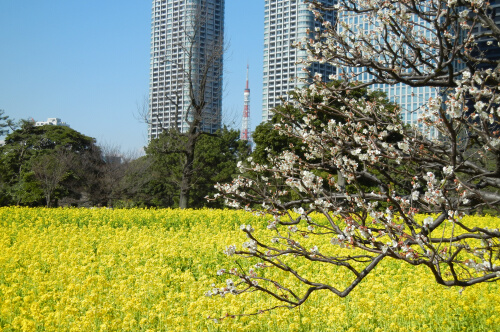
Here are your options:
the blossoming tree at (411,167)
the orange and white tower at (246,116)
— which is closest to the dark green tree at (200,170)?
the blossoming tree at (411,167)

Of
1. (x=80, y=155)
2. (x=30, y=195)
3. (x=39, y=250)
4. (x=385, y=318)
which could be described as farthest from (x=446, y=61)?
(x=80, y=155)

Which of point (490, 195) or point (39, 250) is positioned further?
point (39, 250)

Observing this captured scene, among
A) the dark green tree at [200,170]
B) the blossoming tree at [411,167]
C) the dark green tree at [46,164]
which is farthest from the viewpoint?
the dark green tree at [200,170]

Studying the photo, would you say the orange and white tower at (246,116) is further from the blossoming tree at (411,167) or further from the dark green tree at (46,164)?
the blossoming tree at (411,167)

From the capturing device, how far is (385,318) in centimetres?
546

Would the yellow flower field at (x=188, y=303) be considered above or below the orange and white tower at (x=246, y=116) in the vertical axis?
below

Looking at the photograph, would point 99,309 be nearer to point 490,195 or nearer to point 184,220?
point 490,195

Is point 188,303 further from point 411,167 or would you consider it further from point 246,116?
point 246,116

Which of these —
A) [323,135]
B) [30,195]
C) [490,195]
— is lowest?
[30,195]

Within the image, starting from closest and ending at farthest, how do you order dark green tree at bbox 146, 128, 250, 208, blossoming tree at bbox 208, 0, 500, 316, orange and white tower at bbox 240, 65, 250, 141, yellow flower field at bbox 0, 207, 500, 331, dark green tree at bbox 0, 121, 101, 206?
blossoming tree at bbox 208, 0, 500, 316 → yellow flower field at bbox 0, 207, 500, 331 → dark green tree at bbox 0, 121, 101, 206 → dark green tree at bbox 146, 128, 250, 208 → orange and white tower at bbox 240, 65, 250, 141

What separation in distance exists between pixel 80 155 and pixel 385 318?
111 feet

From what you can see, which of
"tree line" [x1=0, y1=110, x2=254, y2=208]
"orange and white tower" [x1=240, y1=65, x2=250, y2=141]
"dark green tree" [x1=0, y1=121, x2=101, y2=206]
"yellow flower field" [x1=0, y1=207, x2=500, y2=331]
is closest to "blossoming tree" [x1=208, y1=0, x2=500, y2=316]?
"yellow flower field" [x1=0, y1=207, x2=500, y2=331]

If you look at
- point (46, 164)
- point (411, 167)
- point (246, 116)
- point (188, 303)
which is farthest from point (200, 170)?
point (246, 116)

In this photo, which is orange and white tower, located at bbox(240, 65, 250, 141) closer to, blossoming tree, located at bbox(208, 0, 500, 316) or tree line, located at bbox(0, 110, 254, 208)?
tree line, located at bbox(0, 110, 254, 208)
